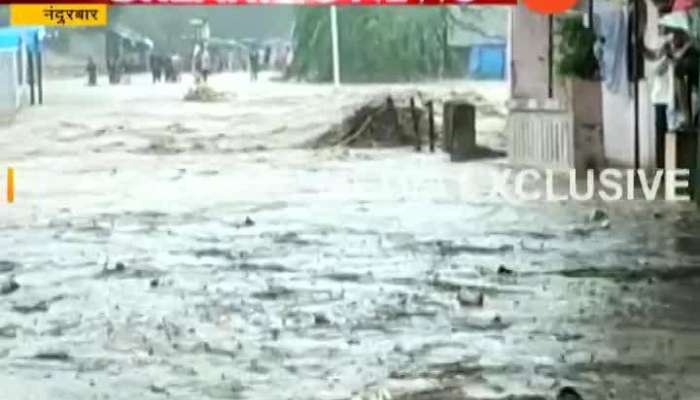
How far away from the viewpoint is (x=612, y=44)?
2.56 metres

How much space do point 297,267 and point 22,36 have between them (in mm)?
631

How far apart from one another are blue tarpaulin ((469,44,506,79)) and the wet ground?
0.03 m

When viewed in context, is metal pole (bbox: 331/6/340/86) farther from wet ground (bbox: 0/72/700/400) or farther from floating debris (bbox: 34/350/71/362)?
floating debris (bbox: 34/350/71/362)

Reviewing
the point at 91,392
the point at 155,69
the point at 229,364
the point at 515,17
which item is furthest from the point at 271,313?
the point at 515,17

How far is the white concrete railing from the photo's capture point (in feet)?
8.38

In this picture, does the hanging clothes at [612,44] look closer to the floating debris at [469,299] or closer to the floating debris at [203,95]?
the floating debris at [469,299]

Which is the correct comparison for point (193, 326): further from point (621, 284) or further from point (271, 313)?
point (621, 284)

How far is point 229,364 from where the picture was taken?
2.39 m

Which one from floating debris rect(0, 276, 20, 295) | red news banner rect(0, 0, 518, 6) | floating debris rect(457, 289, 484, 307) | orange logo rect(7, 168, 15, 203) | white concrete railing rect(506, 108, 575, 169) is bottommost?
floating debris rect(457, 289, 484, 307)

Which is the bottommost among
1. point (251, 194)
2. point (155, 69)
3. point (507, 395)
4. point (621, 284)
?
point (507, 395)

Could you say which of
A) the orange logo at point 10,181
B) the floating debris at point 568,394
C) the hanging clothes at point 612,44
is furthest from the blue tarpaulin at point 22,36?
the floating debris at point 568,394

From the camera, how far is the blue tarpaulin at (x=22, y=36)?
98.3 inches

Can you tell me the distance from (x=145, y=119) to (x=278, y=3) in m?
0.31

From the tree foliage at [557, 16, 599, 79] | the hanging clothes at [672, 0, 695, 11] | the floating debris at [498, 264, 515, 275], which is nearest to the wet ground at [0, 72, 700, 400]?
the floating debris at [498, 264, 515, 275]
